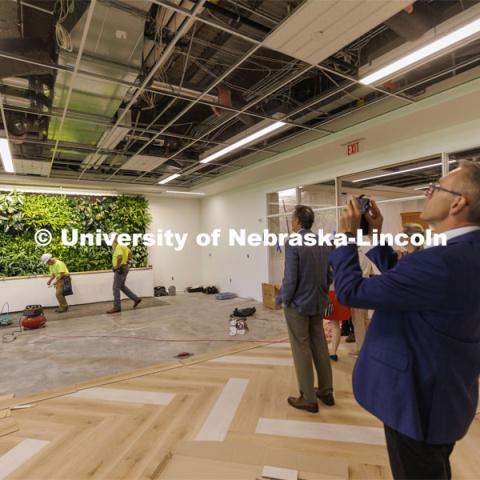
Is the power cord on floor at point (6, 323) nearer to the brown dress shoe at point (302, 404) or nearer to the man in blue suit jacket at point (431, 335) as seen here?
the brown dress shoe at point (302, 404)

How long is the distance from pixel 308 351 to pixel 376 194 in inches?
154

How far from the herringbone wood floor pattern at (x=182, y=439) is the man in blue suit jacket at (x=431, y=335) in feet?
3.75

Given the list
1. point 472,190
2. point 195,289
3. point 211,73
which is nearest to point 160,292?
point 195,289

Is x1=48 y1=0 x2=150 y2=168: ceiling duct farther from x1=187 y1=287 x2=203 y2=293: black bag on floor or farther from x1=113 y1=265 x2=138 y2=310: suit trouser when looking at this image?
x1=187 y1=287 x2=203 y2=293: black bag on floor

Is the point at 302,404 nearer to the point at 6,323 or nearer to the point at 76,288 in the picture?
the point at 6,323

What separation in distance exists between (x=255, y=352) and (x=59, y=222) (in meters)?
6.29

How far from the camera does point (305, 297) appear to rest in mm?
2439

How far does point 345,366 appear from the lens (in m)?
3.37

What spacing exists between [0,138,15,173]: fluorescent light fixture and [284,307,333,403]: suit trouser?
4.87 meters

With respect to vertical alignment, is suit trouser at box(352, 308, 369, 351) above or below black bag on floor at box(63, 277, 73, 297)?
below

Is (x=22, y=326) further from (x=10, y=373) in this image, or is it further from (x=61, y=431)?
(x=61, y=431)

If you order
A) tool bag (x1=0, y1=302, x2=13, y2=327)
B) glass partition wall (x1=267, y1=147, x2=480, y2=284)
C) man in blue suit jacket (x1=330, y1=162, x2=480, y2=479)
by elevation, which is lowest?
tool bag (x1=0, y1=302, x2=13, y2=327)

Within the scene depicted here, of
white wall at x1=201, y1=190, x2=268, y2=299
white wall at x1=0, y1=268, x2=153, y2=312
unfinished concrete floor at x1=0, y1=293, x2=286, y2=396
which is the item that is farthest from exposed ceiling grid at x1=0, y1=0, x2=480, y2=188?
unfinished concrete floor at x1=0, y1=293, x2=286, y2=396

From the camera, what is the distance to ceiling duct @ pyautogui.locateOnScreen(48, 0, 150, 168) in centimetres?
231
